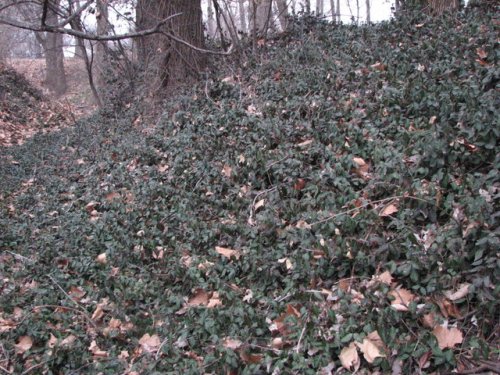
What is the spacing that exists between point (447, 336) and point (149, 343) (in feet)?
6.96

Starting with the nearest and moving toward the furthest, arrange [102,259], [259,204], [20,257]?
[259,204], [102,259], [20,257]

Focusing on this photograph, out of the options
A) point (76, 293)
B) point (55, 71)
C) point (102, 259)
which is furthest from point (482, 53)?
point (55, 71)

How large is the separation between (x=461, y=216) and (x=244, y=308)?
1659mm

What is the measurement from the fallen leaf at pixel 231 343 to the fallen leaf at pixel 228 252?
3.42 feet

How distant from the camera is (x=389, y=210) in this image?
4027 millimetres

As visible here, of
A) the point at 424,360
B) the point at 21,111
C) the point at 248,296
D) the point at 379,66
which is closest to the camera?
the point at 424,360

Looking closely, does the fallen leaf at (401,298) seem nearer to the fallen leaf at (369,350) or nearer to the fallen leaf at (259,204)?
the fallen leaf at (369,350)

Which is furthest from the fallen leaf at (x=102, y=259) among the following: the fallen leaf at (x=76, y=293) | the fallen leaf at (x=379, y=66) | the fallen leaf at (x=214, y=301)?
the fallen leaf at (x=379, y=66)

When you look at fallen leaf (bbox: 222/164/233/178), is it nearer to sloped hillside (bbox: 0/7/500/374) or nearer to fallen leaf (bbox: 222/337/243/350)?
sloped hillside (bbox: 0/7/500/374)

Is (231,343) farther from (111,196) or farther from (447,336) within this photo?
(111,196)

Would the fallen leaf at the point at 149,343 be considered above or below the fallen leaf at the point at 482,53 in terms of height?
below

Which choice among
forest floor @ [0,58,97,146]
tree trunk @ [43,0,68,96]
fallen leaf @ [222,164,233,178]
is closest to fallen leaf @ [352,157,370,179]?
fallen leaf @ [222,164,233,178]

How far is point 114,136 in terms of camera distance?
9.24 meters

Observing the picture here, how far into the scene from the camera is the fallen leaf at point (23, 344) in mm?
4141
